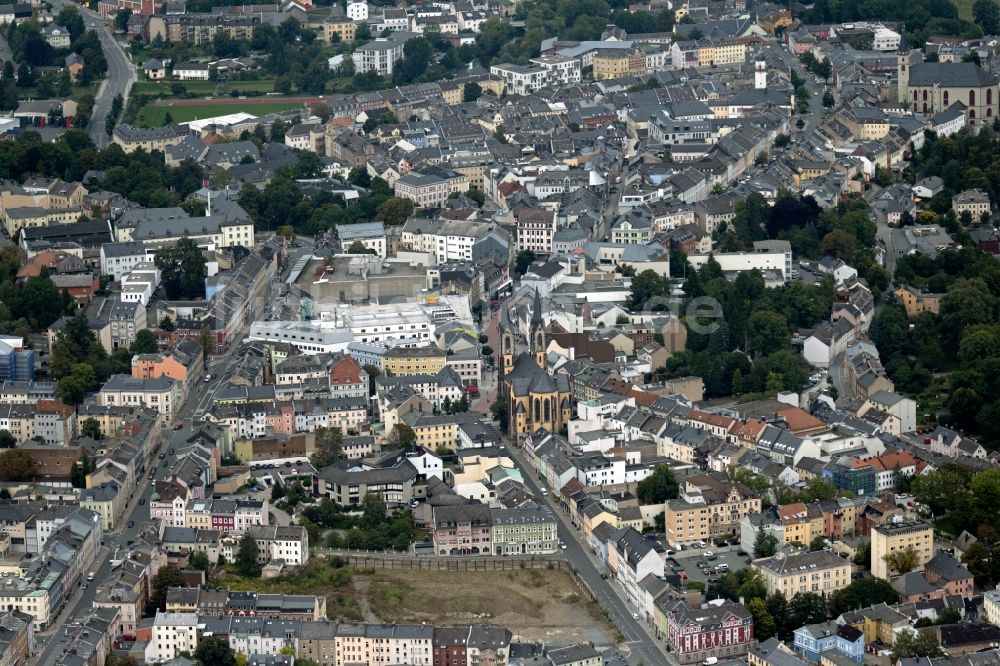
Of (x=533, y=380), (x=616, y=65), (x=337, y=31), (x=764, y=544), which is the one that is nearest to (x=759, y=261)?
(x=533, y=380)

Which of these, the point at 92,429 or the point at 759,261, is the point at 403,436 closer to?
the point at 92,429

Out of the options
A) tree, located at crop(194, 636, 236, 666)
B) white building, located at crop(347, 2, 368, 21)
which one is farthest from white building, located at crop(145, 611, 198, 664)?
white building, located at crop(347, 2, 368, 21)

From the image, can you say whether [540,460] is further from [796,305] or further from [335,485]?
[796,305]

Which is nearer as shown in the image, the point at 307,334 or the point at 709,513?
the point at 709,513

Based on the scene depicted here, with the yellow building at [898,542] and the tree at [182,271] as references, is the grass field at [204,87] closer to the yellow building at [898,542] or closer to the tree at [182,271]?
the tree at [182,271]

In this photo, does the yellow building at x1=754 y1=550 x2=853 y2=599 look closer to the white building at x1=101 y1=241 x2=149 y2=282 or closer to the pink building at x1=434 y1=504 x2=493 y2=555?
the pink building at x1=434 y1=504 x2=493 y2=555

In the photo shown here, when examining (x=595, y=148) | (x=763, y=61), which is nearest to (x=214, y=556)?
(x=595, y=148)
